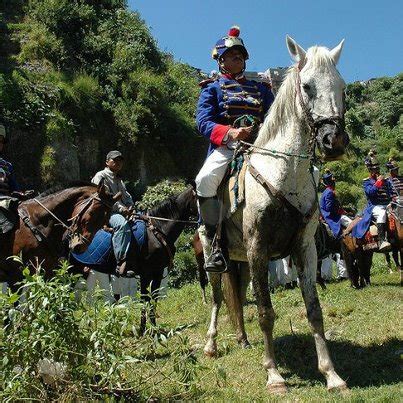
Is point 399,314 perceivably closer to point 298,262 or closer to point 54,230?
point 298,262

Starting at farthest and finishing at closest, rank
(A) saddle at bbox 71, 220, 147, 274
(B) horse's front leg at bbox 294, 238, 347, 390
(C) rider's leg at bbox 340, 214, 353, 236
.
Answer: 1. (C) rider's leg at bbox 340, 214, 353, 236
2. (A) saddle at bbox 71, 220, 147, 274
3. (B) horse's front leg at bbox 294, 238, 347, 390

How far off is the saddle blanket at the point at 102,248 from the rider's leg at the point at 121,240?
17 centimetres

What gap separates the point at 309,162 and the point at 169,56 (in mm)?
23236

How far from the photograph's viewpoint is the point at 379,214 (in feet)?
37.5

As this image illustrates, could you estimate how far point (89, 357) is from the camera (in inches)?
147

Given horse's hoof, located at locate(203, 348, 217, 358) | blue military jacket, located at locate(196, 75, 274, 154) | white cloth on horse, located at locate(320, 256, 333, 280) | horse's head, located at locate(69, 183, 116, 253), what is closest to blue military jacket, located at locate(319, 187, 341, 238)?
white cloth on horse, located at locate(320, 256, 333, 280)

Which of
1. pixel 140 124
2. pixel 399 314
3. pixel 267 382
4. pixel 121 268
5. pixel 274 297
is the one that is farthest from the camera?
pixel 140 124

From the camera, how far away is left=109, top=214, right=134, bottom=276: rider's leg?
26.6 ft

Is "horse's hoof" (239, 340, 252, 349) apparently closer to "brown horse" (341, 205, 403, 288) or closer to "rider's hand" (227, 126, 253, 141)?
"rider's hand" (227, 126, 253, 141)

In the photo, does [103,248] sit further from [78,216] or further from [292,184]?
[292,184]

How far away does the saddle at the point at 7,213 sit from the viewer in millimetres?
6730

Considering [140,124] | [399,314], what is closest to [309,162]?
[399,314]

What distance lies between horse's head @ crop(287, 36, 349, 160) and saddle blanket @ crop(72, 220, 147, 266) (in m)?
4.34

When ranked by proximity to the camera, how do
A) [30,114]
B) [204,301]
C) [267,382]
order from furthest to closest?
[30,114] → [204,301] → [267,382]
